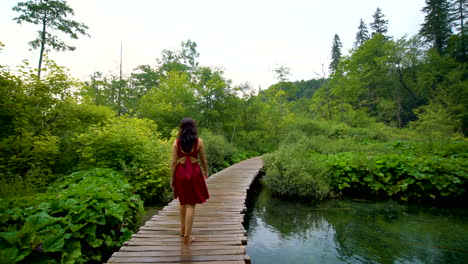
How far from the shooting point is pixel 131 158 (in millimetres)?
7785

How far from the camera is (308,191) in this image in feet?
26.5

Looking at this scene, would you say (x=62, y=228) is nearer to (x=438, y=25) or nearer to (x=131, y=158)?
(x=131, y=158)

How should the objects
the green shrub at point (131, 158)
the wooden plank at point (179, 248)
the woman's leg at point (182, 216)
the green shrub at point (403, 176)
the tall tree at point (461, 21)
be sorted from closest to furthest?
the wooden plank at point (179, 248) → the woman's leg at point (182, 216) → the green shrub at point (403, 176) → the green shrub at point (131, 158) → the tall tree at point (461, 21)

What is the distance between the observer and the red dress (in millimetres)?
3275

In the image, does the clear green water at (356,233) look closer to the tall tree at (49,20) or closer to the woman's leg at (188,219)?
the woman's leg at (188,219)

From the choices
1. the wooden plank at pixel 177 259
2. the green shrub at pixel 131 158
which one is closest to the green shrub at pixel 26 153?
the green shrub at pixel 131 158

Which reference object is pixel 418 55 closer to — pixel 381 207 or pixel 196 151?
pixel 381 207

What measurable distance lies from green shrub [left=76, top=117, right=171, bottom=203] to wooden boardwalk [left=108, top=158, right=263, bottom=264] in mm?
2178

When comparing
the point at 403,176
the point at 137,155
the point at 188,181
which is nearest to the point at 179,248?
the point at 188,181

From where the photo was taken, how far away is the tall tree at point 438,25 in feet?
96.0

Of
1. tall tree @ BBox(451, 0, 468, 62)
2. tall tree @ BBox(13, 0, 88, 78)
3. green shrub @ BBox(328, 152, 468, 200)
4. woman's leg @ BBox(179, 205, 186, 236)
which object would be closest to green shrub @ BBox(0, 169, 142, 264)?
woman's leg @ BBox(179, 205, 186, 236)

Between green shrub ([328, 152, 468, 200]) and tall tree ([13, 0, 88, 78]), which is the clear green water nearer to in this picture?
green shrub ([328, 152, 468, 200])

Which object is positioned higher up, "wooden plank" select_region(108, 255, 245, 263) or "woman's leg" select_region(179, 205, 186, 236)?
"woman's leg" select_region(179, 205, 186, 236)

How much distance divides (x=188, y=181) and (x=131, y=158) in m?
5.25
